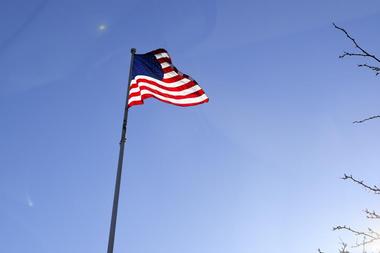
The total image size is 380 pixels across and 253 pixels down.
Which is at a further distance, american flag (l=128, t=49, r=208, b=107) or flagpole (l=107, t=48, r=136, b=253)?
american flag (l=128, t=49, r=208, b=107)

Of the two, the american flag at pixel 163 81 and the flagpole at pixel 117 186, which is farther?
the american flag at pixel 163 81

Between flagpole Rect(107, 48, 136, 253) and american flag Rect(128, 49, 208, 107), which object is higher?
american flag Rect(128, 49, 208, 107)

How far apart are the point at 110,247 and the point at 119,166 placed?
7.83 feet

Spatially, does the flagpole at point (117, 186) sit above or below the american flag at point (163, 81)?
below

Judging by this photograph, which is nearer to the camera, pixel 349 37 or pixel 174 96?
pixel 349 37

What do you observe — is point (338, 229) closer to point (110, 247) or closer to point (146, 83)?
point (110, 247)

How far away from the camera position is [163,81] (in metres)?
17.4

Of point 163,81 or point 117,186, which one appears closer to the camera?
A: point 117,186

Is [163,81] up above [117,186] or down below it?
above

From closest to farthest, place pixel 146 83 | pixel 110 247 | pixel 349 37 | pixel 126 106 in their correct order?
1. pixel 349 37
2. pixel 110 247
3. pixel 126 106
4. pixel 146 83

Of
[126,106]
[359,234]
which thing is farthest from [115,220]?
[359,234]

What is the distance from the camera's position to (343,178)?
730cm

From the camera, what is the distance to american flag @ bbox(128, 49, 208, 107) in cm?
1711

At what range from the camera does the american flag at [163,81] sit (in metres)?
Result: 17.1
